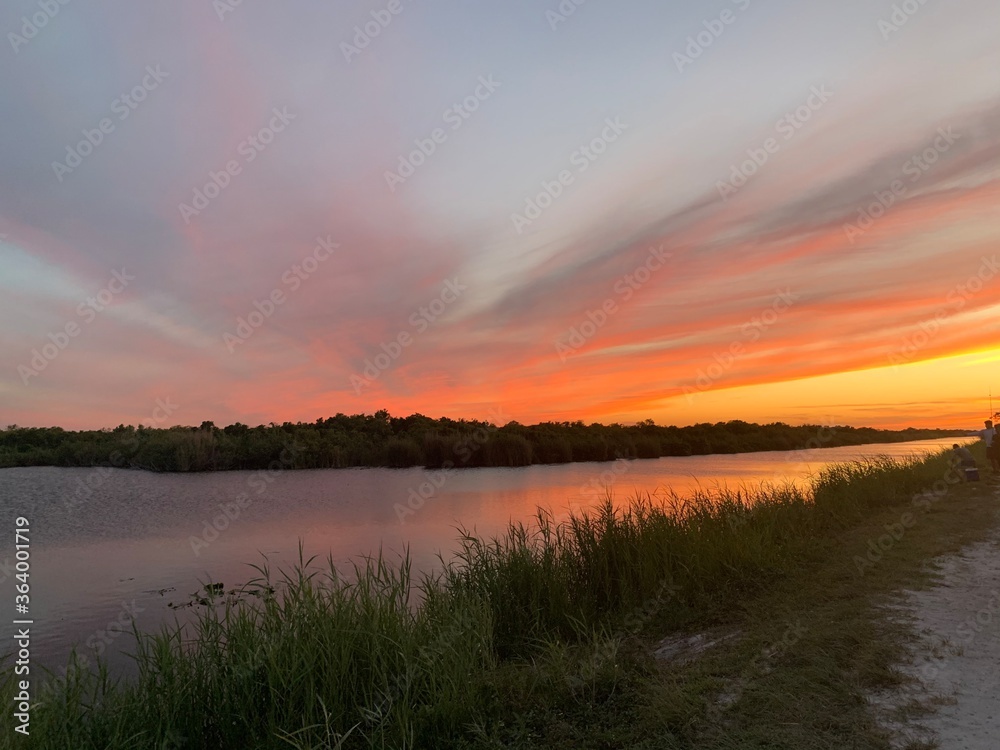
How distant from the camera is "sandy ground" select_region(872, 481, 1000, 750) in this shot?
143 inches

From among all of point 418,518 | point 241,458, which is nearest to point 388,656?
point 418,518

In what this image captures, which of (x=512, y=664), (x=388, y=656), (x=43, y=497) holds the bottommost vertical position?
(x=512, y=664)

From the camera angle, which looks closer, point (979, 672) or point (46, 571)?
point (979, 672)

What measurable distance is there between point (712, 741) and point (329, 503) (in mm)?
→ 19386

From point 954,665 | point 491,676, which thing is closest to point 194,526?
point 491,676

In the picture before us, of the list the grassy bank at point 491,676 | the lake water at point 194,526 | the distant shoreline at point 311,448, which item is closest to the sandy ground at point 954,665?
the grassy bank at point 491,676

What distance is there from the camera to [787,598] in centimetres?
692

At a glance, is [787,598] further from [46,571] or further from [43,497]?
[43,497]

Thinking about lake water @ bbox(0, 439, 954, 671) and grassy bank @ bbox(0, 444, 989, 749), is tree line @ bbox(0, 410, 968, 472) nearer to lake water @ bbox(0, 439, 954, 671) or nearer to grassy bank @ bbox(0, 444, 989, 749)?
lake water @ bbox(0, 439, 954, 671)

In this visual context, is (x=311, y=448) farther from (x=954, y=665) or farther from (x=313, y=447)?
(x=954, y=665)

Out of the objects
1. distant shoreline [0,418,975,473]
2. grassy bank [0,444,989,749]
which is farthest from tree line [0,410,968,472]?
grassy bank [0,444,989,749]

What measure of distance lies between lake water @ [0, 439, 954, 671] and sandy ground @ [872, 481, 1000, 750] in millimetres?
5384

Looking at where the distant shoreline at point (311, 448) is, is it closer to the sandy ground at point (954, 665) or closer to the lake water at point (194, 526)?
the lake water at point (194, 526)

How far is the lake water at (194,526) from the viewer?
9422mm
